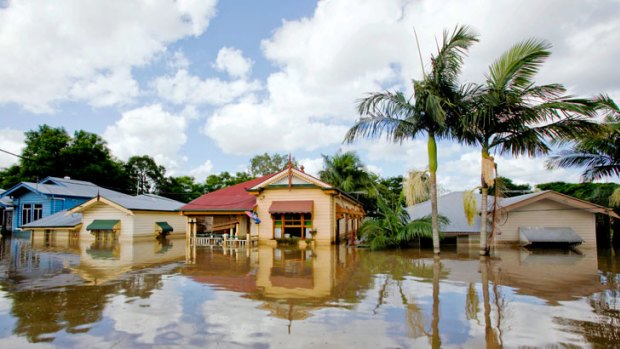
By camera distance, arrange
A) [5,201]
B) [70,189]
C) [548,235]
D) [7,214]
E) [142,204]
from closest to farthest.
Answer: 1. [548,235]
2. [142,204]
3. [70,189]
4. [5,201]
5. [7,214]

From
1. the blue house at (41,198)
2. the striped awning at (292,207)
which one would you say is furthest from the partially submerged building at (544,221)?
the blue house at (41,198)

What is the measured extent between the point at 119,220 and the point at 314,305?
2074 centimetres

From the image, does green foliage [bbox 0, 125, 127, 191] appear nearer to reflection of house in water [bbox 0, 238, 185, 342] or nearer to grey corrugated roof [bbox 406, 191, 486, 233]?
reflection of house in water [bbox 0, 238, 185, 342]

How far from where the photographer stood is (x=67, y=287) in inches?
338

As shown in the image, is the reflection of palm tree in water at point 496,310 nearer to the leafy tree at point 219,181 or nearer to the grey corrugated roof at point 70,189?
the grey corrugated roof at point 70,189

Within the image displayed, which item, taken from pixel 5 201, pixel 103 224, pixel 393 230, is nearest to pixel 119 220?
pixel 103 224

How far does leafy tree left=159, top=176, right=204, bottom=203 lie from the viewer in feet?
158

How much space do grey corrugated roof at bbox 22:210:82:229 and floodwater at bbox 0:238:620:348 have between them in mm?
14687

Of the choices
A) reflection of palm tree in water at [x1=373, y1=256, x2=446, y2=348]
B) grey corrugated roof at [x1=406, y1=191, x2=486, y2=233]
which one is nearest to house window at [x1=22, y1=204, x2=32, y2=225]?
grey corrugated roof at [x1=406, y1=191, x2=486, y2=233]

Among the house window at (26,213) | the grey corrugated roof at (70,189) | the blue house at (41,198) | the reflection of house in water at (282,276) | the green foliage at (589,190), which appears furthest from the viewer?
the house window at (26,213)

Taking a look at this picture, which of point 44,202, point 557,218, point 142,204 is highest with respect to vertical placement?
point 44,202

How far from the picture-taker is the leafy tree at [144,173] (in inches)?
1940

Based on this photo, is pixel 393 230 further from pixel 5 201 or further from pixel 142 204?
pixel 5 201

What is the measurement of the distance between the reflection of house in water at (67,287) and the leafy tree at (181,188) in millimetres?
33636
